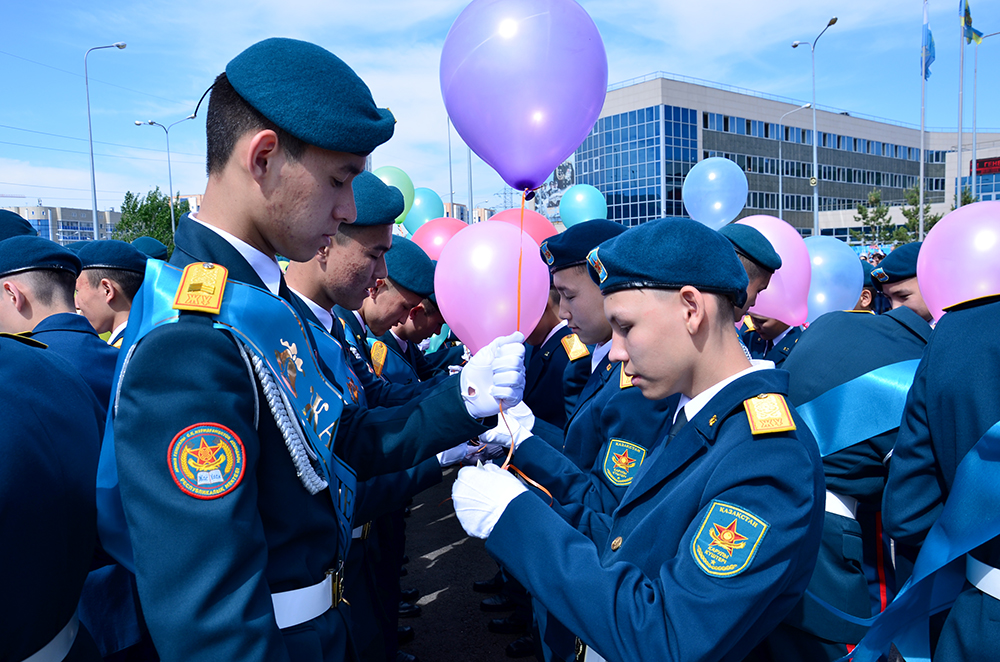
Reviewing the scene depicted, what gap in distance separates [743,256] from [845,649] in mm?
2378

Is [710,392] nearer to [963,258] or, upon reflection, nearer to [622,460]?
[622,460]

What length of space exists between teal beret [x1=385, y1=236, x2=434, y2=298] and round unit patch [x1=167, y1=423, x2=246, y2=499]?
10.5ft

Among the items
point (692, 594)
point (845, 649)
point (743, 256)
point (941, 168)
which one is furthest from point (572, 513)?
point (941, 168)

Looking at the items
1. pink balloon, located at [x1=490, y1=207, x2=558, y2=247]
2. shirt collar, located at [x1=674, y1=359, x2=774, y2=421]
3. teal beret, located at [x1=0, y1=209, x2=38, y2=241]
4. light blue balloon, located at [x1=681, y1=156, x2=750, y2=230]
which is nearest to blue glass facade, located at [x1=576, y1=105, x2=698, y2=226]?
light blue balloon, located at [x1=681, y1=156, x2=750, y2=230]

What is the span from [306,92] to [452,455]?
2043 mm

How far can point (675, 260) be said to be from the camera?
1749mm

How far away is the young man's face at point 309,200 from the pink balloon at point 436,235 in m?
5.19

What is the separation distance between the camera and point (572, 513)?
229 centimetres

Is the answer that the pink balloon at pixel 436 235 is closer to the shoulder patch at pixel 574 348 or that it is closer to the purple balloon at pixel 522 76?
the shoulder patch at pixel 574 348

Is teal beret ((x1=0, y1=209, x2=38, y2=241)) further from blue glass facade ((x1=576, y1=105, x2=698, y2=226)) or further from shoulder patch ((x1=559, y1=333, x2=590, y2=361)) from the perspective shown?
blue glass facade ((x1=576, y1=105, x2=698, y2=226))

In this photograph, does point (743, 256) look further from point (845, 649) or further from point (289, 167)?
point (289, 167)

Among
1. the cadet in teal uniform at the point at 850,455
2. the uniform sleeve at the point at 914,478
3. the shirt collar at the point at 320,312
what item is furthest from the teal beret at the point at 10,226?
the uniform sleeve at the point at 914,478

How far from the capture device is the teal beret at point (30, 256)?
296 cm

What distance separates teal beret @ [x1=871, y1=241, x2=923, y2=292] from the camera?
13.4 feet
